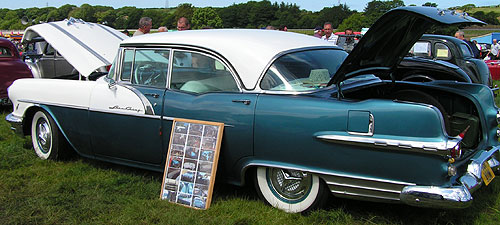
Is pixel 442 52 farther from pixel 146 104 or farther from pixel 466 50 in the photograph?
pixel 146 104

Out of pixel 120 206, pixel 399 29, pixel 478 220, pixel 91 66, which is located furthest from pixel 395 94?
pixel 91 66

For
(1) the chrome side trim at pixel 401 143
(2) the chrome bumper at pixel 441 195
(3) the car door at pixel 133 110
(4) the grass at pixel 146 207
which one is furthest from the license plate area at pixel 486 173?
(3) the car door at pixel 133 110

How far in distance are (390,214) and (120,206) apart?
7.34 feet

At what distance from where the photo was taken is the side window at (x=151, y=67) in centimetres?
413

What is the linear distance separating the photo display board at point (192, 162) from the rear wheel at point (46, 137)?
179cm

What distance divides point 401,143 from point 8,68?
802cm

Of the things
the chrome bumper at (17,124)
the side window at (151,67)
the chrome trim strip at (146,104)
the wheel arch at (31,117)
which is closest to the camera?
the chrome trim strip at (146,104)

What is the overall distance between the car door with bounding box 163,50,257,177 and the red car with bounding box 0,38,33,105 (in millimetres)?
5805

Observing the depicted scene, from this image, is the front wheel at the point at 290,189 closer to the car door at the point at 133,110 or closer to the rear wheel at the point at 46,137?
the car door at the point at 133,110

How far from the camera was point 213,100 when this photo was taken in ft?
12.0

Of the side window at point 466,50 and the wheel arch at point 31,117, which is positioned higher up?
the side window at point 466,50

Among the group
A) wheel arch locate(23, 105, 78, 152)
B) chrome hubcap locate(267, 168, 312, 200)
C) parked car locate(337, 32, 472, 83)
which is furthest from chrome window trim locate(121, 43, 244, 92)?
parked car locate(337, 32, 472, 83)

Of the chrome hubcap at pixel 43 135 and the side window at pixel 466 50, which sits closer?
the chrome hubcap at pixel 43 135

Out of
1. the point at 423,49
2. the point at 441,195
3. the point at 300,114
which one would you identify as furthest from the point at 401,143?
the point at 423,49
